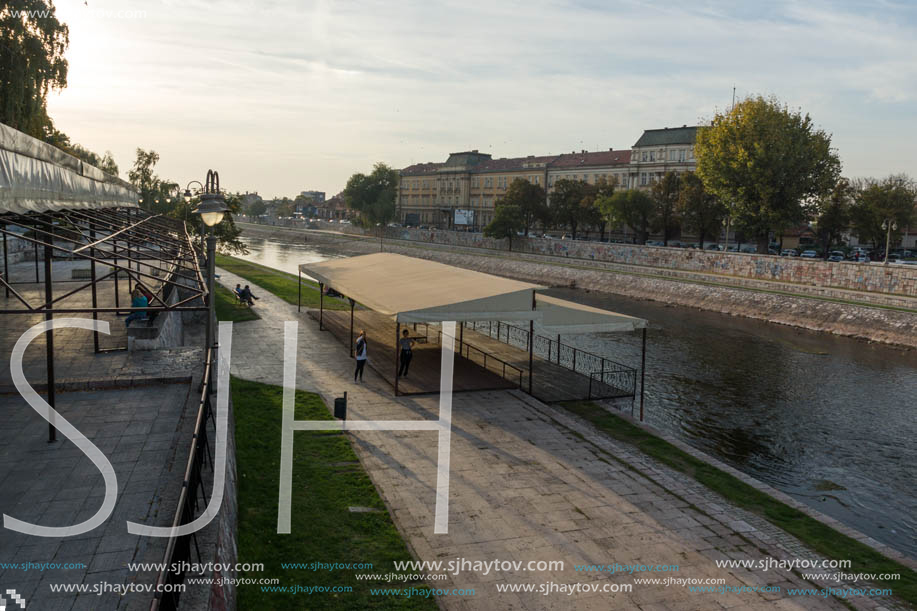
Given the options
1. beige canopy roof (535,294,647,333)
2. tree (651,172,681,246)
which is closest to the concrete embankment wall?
tree (651,172,681,246)

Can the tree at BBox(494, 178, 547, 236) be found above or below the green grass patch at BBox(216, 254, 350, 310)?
above

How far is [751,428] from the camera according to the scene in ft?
62.3

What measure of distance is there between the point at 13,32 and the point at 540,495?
91.6 feet

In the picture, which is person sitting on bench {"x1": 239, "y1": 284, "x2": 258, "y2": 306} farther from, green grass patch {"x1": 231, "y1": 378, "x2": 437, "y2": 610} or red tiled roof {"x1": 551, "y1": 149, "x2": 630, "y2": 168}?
red tiled roof {"x1": 551, "y1": 149, "x2": 630, "y2": 168}

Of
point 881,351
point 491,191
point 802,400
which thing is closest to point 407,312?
point 802,400

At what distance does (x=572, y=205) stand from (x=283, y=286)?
5416 centimetres

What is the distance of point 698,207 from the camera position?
67.1 m

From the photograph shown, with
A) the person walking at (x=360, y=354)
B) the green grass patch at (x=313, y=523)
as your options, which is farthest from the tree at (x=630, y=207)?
the green grass patch at (x=313, y=523)

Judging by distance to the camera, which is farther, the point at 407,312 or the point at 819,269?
the point at 819,269

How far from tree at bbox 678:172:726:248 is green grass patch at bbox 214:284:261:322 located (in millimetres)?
51091

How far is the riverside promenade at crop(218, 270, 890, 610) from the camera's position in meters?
8.49

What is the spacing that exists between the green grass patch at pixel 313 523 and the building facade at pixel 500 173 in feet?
267

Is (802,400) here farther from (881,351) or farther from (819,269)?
(819,269)

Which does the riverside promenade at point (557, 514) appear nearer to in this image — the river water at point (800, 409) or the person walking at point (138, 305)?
the river water at point (800, 409)
